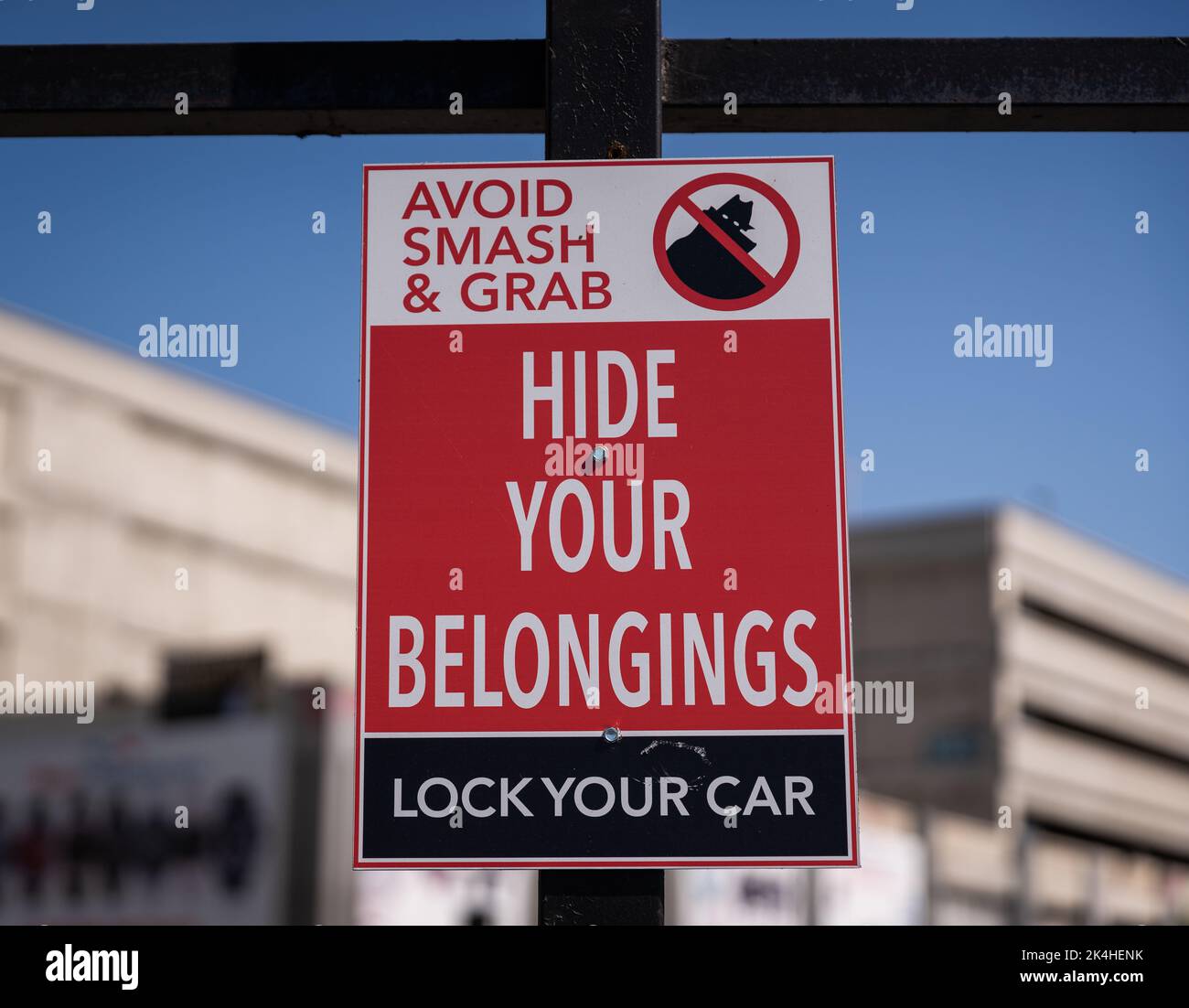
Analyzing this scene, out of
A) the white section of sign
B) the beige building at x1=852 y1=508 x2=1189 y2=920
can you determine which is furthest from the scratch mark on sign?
the beige building at x1=852 y1=508 x2=1189 y2=920

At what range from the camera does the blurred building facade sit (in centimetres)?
3666

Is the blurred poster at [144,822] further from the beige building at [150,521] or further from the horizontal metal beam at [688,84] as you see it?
the horizontal metal beam at [688,84]

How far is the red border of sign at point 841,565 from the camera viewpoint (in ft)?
11.0

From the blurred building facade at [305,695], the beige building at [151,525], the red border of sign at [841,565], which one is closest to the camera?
the red border of sign at [841,565]

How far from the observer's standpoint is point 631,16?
3742 mm

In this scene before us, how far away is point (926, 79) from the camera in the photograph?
375 centimetres

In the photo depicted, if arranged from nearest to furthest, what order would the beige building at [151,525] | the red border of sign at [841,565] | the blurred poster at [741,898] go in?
the red border of sign at [841,565] < the blurred poster at [741,898] < the beige building at [151,525]

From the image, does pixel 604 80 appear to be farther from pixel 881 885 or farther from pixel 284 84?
pixel 881 885

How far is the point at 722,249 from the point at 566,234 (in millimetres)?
331

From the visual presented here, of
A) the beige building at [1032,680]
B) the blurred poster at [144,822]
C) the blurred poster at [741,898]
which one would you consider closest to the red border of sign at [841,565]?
the blurred poster at [741,898]

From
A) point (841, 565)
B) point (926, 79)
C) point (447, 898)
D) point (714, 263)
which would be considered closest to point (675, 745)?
point (841, 565)

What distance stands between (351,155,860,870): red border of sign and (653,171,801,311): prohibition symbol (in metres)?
0.08

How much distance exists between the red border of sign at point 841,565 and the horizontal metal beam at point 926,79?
0.49 feet
